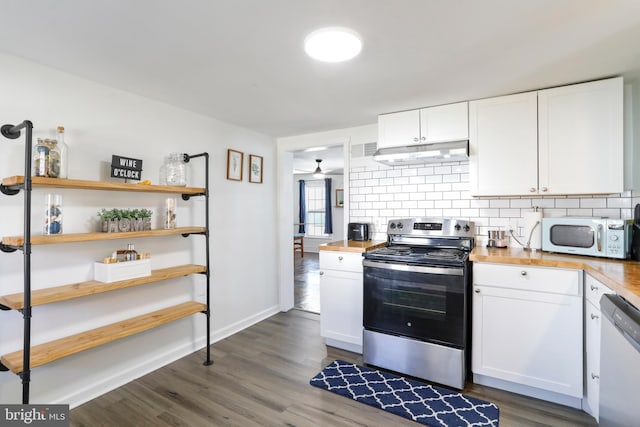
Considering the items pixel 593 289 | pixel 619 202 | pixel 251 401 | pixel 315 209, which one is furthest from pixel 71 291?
pixel 315 209

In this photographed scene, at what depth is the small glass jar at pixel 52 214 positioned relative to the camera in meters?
1.90

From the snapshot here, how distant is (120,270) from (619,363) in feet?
8.65

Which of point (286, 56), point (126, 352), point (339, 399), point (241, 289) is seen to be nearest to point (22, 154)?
point (126, 352)

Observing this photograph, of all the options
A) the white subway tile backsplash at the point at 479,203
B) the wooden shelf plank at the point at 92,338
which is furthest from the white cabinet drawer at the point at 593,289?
the wooden shelf plank at the point at 92,338

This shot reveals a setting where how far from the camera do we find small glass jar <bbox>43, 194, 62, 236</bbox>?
190 centimetres

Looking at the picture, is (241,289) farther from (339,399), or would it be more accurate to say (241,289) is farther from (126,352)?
(339,399)

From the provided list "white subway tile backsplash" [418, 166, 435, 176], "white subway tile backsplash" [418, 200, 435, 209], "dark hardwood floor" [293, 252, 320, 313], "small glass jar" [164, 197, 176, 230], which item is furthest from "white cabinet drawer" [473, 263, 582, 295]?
"small glass jar" [164, 197, 176, 230]

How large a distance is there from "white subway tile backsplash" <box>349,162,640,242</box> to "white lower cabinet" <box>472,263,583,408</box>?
2.37 ft

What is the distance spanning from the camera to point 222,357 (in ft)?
9.19

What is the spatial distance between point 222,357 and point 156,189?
154 cm

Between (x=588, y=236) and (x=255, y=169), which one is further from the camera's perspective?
(x=255, y=169)

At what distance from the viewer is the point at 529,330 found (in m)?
2.11

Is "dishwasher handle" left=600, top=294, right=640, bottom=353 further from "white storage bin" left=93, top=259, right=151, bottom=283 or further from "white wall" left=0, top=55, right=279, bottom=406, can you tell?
"white wall" left=0, top=55, right=279, bottom=406

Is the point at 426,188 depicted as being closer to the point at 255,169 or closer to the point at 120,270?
the point at 255,169
